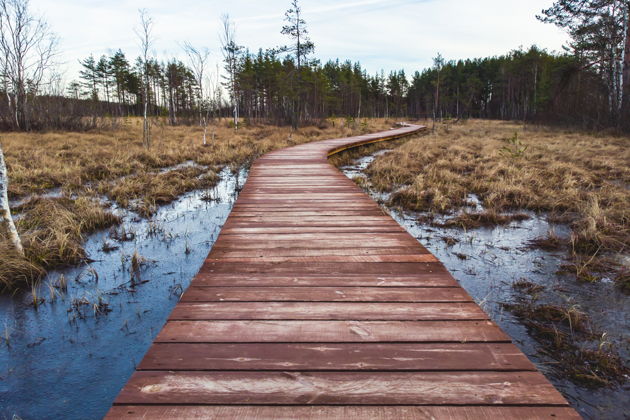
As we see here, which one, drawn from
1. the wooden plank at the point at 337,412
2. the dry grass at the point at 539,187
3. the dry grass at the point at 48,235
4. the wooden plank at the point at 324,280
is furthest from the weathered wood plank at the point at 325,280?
the dry grass at the point at 539,187

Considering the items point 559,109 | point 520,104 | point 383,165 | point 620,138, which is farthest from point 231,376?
point 520,104

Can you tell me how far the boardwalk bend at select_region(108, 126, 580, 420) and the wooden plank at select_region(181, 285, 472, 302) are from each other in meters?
0.01

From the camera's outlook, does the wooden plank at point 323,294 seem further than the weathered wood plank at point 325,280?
No

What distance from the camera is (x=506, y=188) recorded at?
7.16m

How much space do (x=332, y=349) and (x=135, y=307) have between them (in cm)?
244

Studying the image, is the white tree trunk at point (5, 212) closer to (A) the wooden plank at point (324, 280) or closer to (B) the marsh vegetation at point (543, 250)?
(A) the wooden plank at point (324, 280)

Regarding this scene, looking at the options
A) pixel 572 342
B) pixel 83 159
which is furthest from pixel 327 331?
pixel 83 159

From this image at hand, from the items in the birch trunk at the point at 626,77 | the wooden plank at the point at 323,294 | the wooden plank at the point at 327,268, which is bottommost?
the wooden plank at the point at 323,294

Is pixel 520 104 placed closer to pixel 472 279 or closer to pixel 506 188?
pixel 506 188

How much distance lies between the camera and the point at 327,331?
69.9 inches

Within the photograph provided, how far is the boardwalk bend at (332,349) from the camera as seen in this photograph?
1.27 metres

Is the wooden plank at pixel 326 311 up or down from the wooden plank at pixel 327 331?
up

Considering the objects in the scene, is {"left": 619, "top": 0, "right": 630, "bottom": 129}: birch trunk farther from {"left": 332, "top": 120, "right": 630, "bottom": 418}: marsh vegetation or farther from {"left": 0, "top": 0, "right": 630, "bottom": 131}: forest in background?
{"left": 332, "top": 120, "right": 630, "bottom": 418}: marsh vegetation

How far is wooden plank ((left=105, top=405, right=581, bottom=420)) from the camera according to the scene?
47.7 inches
